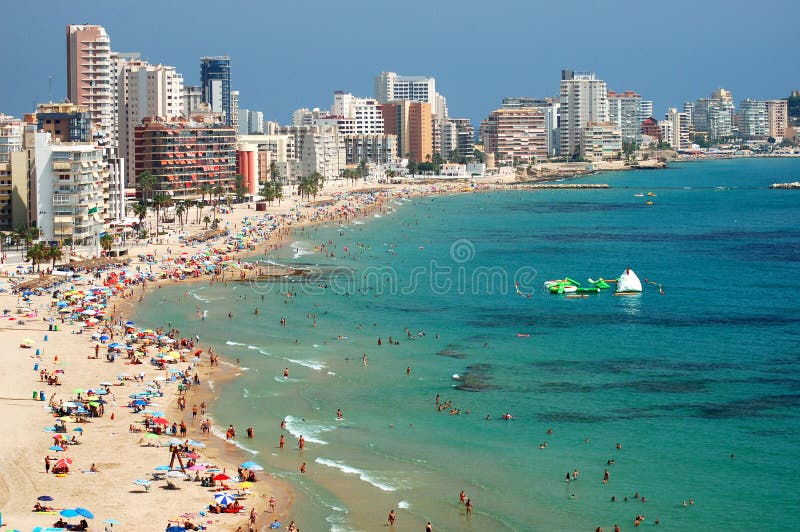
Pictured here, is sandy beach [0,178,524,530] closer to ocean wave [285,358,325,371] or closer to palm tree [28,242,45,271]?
palm tree [28,242,45,271]

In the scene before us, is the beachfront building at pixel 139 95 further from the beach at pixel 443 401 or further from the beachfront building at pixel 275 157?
the beach at pixel 443 401

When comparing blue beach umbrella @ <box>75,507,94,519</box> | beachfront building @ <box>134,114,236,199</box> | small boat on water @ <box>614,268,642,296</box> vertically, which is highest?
beachfront building @ <box>134,114,236,199</box>

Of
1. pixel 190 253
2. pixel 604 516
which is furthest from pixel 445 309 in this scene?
pixel 604 516

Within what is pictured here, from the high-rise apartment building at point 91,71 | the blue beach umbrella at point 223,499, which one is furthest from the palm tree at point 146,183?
the blue beach umbrella at point 223,499

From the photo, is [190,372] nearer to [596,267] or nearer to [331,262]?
[331,262]

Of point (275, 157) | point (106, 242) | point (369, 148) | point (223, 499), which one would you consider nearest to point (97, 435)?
point (223, 499)

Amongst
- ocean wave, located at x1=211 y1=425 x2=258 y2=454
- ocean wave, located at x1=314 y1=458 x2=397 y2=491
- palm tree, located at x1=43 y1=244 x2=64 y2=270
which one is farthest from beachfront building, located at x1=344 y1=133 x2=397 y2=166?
ocean wave, located at x1=314 y1=458 x2=397 y2=491
